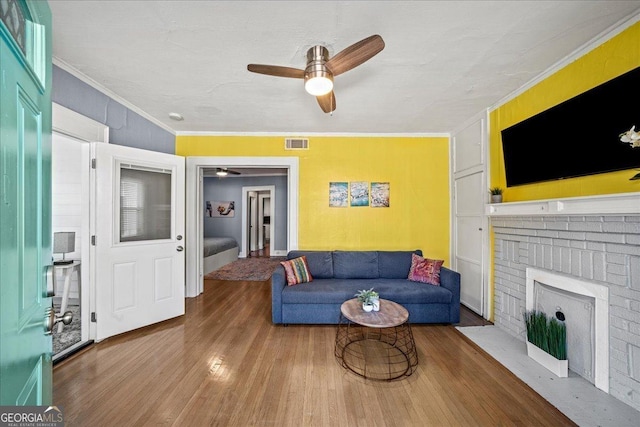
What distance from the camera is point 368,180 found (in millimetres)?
3906

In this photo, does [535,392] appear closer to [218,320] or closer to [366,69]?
[366,69]

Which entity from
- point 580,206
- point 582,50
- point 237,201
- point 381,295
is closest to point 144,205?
point 381,295

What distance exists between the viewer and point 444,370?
212cm

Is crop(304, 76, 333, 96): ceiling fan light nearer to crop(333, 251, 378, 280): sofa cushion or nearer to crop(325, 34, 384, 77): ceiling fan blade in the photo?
crop(325, 34, 384, 77): ceiling fan blade

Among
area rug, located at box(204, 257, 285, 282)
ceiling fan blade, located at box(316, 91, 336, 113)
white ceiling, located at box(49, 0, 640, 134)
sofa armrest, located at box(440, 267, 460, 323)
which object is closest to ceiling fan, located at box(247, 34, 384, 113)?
white ceiling, located at box(49, 0, 640, 134)

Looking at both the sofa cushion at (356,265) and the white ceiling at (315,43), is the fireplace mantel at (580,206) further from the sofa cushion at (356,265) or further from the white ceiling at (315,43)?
the sofa cushion at (356,265)

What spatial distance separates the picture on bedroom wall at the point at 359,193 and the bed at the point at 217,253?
3028 millimetres

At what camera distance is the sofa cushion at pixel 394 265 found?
3.45 m

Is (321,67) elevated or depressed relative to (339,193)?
elevated

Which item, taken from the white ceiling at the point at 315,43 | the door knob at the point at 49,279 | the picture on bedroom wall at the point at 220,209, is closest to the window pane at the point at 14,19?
the door knob at the point at 49,279

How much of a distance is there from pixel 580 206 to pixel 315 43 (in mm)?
2334

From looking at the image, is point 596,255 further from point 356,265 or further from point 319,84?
point 319,84

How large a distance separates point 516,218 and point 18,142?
3.46 meters

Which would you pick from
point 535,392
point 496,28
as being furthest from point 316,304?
point 496,28
